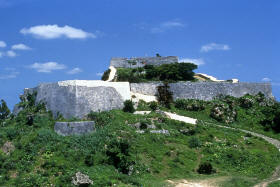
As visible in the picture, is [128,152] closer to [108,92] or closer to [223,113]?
[108,92]

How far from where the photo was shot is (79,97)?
30.6m

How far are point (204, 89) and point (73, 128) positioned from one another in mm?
19855

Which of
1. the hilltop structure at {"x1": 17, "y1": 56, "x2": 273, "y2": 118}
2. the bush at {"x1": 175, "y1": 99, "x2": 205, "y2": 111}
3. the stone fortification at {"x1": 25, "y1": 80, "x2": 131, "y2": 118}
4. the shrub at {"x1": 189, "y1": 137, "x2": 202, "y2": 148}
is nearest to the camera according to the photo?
the shrub at {"x1": 189, "y1": 137, "x2": 202, "y2": 148}

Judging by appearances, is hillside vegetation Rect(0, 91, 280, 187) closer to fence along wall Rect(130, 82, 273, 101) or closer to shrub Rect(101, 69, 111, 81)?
fence along wall Rect(130, 82, 273, 101)

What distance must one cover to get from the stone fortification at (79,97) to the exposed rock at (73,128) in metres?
3.45

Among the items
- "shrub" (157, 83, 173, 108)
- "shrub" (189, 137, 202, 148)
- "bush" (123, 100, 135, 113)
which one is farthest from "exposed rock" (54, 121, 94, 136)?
"shrub" (157, 83, 173, 108)

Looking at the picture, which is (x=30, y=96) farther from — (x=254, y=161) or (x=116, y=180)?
(x=254, y=161)

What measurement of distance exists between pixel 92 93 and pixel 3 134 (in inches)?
355

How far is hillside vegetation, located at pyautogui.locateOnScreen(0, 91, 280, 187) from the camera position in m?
20.9

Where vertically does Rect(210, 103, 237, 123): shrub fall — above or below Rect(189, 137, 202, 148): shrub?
above

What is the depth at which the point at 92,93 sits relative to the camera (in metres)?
31.7

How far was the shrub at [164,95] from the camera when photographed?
3809cm

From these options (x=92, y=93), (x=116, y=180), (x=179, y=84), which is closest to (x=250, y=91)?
(x=179, y=84)

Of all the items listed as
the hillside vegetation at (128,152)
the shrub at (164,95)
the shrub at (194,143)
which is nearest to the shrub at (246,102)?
the hillside vegetation at (128,152)
